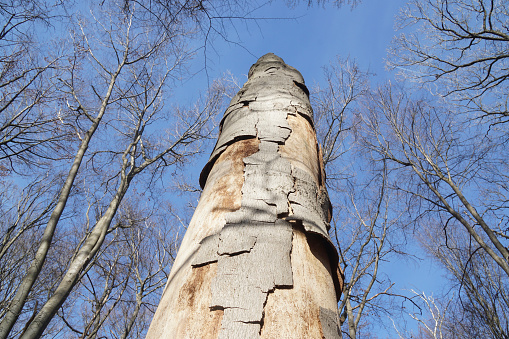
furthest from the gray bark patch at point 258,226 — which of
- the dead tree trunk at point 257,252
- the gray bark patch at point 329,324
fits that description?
the gray bark patch at point 329,324

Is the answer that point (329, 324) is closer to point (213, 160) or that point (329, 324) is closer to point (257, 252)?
point (257, 252)

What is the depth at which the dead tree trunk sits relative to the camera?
33.1 inches

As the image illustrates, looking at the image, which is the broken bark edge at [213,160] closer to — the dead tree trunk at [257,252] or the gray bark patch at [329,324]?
the dead tree trunk at [257,252]

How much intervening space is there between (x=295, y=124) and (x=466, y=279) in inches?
282

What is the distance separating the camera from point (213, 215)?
1216mm

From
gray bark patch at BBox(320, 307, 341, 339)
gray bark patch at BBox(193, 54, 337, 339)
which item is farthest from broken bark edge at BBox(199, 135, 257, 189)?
gray bark patch at BBox(320, 307, 341, 339)

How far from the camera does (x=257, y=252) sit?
98 centimetres

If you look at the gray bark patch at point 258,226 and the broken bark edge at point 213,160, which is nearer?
the gray bark patch at point 258,226

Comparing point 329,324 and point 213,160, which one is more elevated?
point 213,160

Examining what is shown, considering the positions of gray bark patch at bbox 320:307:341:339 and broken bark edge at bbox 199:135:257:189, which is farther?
broken bark edge at bbox 199:135:257:189

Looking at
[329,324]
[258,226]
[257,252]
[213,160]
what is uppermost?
[213,160]

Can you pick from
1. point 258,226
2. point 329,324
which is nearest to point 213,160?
point 258,226

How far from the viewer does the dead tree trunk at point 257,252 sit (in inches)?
33.1

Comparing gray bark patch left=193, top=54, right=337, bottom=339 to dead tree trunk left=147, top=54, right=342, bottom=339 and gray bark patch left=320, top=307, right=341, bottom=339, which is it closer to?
dead tree trunk left=147, top=54, right=342, bottom=339
